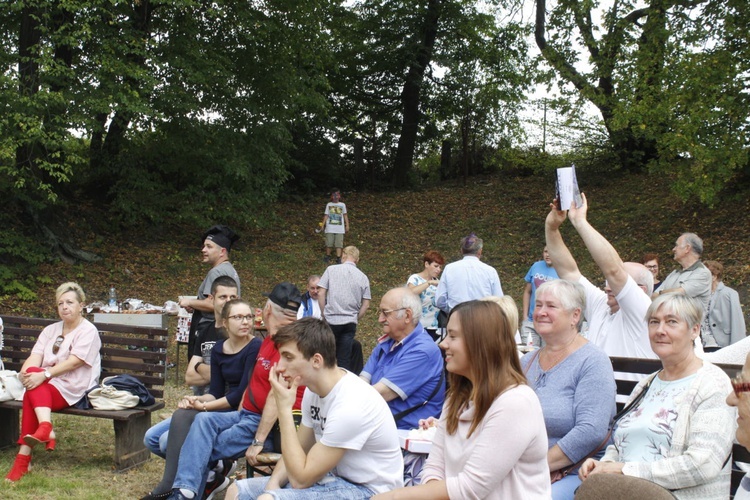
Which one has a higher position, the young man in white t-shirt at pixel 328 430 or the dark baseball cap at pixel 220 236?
the dark baseball cap at pixel 220 236

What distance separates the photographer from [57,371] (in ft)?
19.6

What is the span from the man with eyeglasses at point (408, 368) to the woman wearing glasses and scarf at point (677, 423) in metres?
1.18

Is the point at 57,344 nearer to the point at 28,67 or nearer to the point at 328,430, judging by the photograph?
the point at 328,430

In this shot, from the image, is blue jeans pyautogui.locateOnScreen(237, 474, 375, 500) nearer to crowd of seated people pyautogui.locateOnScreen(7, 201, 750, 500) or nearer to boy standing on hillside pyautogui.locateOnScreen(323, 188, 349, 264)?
crowd of seated people pyautogui.locateOnScreen(7, 201, 750, 500)

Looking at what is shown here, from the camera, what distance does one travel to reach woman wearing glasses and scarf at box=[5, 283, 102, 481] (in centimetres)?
577

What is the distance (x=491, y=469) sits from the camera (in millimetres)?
2715

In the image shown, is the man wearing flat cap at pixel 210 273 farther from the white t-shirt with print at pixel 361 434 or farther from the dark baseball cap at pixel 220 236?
the white t-shirt with print at pixel 361 434

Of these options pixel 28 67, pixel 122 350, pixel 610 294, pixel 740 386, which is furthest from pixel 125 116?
pixel 740 386

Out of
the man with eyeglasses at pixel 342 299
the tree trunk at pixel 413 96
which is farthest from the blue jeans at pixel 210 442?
the tree trunk at pixel 413 96

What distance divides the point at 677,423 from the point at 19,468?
4673mm

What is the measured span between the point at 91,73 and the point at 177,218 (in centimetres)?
439

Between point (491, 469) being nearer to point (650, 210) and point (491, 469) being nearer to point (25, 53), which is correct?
point (25, 53)

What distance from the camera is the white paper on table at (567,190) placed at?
4.26 meters

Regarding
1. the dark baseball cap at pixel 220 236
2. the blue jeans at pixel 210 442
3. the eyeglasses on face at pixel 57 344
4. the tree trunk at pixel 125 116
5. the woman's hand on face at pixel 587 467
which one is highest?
the tree trunk at pixel 125 116
